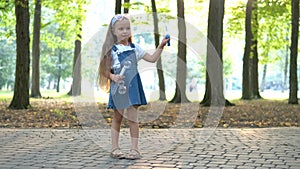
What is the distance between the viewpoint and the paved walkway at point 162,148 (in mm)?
5336

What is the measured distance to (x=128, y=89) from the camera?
5.72 meters

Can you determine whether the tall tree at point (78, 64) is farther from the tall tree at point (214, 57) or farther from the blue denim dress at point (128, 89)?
the blue denim dress at point (128, 89)

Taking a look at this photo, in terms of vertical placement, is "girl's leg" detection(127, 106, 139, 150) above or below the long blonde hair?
below

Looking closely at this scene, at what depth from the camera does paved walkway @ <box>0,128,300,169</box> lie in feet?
17.5

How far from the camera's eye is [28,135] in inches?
312

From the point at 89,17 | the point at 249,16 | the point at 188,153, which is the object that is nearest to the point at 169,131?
the point at 188,153

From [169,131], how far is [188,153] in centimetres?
252

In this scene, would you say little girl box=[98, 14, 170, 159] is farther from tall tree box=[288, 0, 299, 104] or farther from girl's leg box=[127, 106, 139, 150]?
tall tree box=[288, 0, 299, 104]

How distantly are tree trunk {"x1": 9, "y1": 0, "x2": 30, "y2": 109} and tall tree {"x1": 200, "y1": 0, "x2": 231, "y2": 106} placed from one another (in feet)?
20.3

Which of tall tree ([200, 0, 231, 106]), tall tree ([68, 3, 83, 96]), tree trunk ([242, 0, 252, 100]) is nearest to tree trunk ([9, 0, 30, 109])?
tall tree ([200, 0, 231, 106])

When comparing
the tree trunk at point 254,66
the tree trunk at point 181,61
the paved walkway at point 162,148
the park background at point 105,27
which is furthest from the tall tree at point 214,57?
the tree trunk at point 254,66

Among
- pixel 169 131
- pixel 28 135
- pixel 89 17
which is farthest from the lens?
Result: pixel 89 17

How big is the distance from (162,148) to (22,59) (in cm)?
906

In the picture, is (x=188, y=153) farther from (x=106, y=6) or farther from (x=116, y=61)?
A: (x=106, y=6)
